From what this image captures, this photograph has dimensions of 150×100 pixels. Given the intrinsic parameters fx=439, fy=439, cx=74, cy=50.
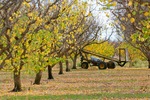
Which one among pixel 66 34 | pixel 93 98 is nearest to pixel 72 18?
pixel 66 34

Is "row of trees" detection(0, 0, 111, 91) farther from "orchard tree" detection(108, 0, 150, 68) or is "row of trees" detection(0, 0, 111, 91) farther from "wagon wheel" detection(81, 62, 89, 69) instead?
"wagon wheel" detection(81, 62, 89, 69)

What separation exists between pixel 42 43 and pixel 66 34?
7385 mm

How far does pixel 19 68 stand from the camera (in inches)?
789

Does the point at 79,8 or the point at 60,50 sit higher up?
the point at 79,8

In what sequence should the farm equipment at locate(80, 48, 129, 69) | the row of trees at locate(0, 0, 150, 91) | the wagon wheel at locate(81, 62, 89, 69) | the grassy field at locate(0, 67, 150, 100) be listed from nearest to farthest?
the row of trees at locate(0, 0, 150, 91) < the grassy field at locate(0, 67, 150, 100) < the farm equipment at locate(80, 48, 129, 69) < the wagon wheel at locate(81, 62, 89, 69)

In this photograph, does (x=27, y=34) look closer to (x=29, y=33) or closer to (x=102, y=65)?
(x=29, y=33)

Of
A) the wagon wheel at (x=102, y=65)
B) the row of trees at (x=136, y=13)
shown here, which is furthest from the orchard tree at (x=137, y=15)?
the wagon wheel at (x=102, y=65)

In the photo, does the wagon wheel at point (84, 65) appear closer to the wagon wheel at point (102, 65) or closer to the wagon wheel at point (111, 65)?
the wagon wheel at point (102, 65)


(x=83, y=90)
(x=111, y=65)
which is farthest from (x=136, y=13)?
(x=111, y=65)

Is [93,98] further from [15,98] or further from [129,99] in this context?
[15,98]

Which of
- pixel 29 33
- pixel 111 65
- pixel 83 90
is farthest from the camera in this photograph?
pixel 111 65

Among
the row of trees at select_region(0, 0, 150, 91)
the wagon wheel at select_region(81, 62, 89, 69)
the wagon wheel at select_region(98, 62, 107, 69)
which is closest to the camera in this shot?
the row of trees at select_region(0, 0, 150, 91)

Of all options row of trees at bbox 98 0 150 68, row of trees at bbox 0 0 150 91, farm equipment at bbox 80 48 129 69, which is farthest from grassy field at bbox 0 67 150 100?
farm equipment at bbox 80 48 129 69

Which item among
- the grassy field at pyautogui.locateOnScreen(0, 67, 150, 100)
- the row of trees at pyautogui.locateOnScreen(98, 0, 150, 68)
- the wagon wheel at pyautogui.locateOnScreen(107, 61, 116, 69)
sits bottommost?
the grassy field at pyautogui.locateOnScreen(0, 67, 150, 100)
